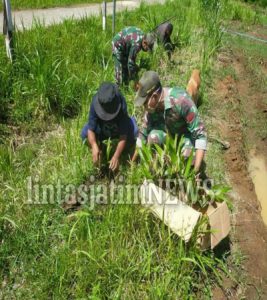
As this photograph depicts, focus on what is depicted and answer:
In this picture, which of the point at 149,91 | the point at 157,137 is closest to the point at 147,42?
the point at 157,137

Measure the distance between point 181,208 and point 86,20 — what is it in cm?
439

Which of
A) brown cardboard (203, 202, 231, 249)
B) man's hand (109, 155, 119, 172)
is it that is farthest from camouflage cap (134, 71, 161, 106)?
brown cardboard (203, 202, 231, 249)

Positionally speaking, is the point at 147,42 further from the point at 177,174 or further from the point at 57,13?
the point at 57,13

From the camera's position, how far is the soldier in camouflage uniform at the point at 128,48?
487 cm

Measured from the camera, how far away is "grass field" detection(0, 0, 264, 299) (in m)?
2.66

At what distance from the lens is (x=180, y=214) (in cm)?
277

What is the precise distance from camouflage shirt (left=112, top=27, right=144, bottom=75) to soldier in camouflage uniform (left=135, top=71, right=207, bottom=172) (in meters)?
1.48

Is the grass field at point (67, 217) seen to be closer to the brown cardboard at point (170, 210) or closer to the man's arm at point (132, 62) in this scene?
the brown cardboard at point (170, 210)

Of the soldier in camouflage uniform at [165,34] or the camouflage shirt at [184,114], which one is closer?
the camouflage shirt at [184,114]

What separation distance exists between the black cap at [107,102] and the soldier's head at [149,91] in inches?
9.3

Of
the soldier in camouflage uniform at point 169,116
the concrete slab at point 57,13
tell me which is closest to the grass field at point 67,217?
the soldier in camouflage uniform at point 169,116

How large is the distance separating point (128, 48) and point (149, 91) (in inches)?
83.0

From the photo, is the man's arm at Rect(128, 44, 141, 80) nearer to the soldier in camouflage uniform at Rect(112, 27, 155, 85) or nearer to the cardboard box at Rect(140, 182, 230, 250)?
the soldier in camouflage uniform at Rect(112, 27, 155, 85)

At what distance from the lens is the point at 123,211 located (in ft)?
9.27
